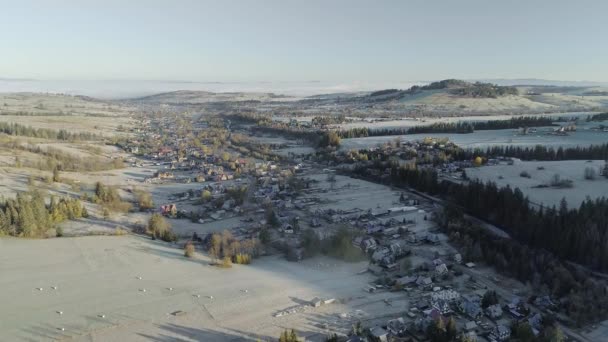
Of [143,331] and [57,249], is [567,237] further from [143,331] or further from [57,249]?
[57,249]

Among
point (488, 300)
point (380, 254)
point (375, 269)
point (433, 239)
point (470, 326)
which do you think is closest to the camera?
point (470, 326)

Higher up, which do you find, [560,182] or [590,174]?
[590,174]

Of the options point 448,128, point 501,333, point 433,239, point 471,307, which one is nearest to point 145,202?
point 433,239

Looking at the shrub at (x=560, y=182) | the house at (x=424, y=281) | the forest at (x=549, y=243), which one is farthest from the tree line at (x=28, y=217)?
the shrub at (x=560, y=182)

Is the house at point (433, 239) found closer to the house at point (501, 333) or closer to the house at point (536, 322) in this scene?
the house at point (536, 322)

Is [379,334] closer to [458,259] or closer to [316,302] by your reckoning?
[316,302]

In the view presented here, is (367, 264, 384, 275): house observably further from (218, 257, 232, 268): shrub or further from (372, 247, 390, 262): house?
(218, 257, 232, 268): shrub
